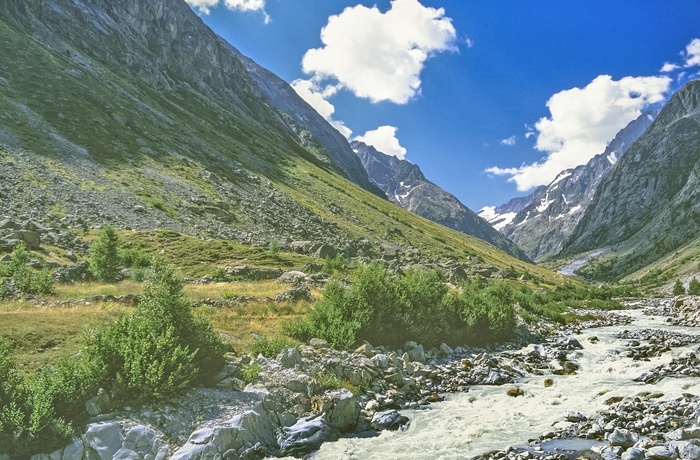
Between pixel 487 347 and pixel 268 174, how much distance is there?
100690mm

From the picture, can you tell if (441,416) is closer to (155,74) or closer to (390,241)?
(390,241)

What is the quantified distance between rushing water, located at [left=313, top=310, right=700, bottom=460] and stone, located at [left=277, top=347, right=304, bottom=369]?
4.90 m

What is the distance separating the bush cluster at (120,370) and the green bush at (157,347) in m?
0.03

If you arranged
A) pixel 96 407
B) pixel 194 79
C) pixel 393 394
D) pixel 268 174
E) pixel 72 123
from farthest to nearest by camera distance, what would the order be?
pixel 194 79 < pixel 268 174 < pixel 72 123 < pixel 393 394 < pixel 96 407

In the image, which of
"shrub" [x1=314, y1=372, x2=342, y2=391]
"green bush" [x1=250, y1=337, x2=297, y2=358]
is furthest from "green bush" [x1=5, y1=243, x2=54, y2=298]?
"shrub" [x1=314, y1=372, x2=342, y2=391]

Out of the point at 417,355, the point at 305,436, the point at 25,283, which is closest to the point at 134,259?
the point at 25,283

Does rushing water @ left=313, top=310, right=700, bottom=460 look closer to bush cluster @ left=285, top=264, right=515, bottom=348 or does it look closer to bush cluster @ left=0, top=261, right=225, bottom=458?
bush cluster @ left=0, top=261, right=225, bottom=458

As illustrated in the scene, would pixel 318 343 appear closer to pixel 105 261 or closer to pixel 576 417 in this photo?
pixel 576 417

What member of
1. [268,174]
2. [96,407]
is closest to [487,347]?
[96,407]

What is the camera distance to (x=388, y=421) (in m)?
19.6

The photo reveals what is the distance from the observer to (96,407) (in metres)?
15.2

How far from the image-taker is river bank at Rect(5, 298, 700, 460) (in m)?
15.2

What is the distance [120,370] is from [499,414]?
650 inches

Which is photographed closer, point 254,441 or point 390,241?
point 254,441
